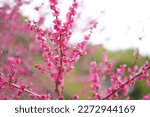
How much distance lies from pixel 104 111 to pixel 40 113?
0.75 m

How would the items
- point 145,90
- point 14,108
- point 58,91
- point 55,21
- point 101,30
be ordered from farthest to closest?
point 145,90, point 101,30, point 14,108, point 58,91, point 55,21

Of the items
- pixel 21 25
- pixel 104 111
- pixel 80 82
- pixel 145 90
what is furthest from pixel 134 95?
pixel 104 111

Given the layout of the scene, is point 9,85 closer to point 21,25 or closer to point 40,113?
point 40,113

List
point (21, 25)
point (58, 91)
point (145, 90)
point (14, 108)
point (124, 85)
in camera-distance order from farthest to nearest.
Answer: point (145, 90), point (21, 25), point (14, 108), point (124, 85), point (58, 91)

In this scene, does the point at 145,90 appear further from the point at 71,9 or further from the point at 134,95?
the point at 71,9

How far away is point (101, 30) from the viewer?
7.56 meters

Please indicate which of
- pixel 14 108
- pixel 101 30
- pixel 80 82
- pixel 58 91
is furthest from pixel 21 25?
pixel 80 82

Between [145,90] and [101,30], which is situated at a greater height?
[145,90]

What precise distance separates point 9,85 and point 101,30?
416cm

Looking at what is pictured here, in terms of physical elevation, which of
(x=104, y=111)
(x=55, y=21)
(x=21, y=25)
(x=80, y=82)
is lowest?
(x=104, y=111)

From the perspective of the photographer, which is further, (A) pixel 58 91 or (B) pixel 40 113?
(B) pixel 40 113

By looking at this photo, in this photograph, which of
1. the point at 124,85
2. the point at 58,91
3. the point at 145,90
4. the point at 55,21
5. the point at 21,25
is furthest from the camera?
the point at 145,90

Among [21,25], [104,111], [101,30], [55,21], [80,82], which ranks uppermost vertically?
[80,82]

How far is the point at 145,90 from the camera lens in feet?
46.1
